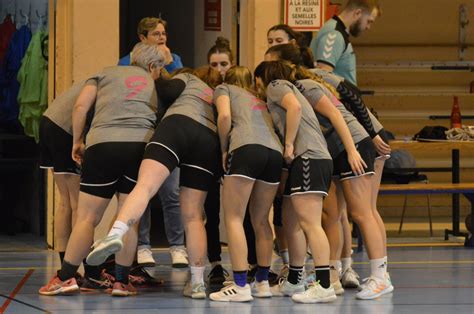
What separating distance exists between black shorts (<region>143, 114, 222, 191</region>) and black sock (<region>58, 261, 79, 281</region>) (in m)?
0.90

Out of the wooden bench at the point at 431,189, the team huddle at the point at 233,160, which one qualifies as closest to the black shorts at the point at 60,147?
the team huddle at the point at 233,160

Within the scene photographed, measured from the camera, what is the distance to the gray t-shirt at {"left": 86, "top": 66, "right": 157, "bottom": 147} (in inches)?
300

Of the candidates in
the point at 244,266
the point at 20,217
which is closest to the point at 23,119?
the point at 20,217

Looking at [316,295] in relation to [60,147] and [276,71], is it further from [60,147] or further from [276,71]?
[60,147]

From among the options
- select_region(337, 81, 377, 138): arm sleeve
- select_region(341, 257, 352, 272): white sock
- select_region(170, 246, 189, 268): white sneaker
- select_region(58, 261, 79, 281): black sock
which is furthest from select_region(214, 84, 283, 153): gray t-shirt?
select_region(170, 246, 189, 268): white sneaker

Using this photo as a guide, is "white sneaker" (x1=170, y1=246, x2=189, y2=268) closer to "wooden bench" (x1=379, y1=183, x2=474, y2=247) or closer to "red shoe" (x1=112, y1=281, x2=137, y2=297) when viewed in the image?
"red shoe" (x1=112, y1=281, x2=137, y2=297)

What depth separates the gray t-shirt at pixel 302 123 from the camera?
24.9ft

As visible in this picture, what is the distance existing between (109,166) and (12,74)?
4.69 meters

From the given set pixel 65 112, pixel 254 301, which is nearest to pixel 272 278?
pixel 254 301

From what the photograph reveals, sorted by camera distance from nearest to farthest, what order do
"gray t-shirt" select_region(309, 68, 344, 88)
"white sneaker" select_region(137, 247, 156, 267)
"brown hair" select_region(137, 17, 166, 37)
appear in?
1. "gray t-shirt" select_region(309, 68, 344, 88)
2. "brown hair" select_region(137, 17, 166, 37)
3. "white sneaker" select_region(137, 247, 156, 267)

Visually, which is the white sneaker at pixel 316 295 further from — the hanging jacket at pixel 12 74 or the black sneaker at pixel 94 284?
the hanging jacket at pixel 12 74

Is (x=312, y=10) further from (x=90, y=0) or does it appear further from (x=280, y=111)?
(x=280, y=111)

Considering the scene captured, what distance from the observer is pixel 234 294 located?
7570 millimetres

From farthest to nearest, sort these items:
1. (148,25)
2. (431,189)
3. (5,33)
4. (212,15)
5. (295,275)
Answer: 1. (5,33)
2. (212,15)
3. (431,189)
4. (148,25)
5. (295,275)
